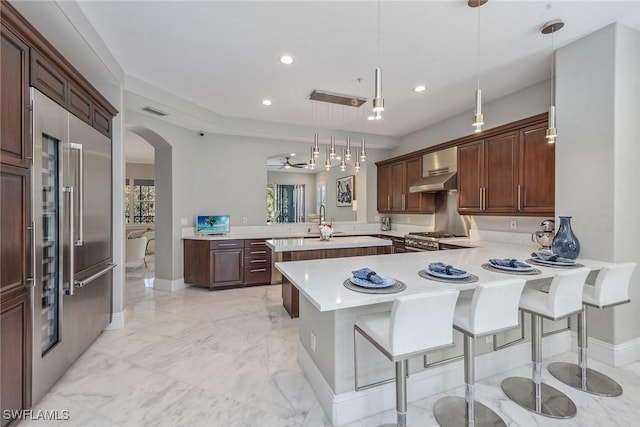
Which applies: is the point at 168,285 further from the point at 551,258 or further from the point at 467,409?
the point at 551,258

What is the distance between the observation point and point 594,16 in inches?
90.7

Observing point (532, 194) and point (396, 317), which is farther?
point (532, 194)

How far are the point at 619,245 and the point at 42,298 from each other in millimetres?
4412

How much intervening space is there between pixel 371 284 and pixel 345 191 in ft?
21.9

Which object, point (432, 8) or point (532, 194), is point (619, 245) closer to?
point (532, 194)

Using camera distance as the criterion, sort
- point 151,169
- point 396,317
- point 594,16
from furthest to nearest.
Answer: point 151,169, point 594,16, point 396,317

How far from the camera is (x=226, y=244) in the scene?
4738mm

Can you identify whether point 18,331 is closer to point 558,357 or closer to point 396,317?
point 396,317

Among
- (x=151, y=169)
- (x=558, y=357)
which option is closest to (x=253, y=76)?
(x=558, y=357)

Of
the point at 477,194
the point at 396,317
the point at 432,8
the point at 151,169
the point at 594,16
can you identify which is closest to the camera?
the point at 396,317

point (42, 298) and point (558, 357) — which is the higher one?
point (42, 298)

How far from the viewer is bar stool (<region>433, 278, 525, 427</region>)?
64.7 inches

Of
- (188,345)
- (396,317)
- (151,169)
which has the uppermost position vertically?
(151,169)

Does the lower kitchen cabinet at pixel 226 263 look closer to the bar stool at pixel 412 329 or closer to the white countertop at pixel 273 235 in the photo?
the white countertop at pixel 273 235
